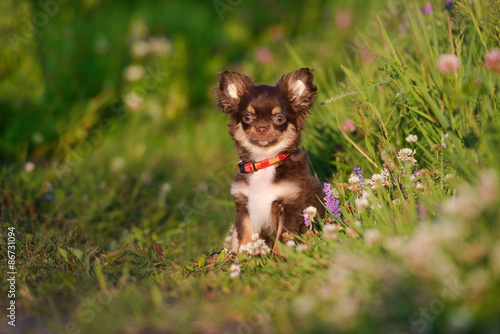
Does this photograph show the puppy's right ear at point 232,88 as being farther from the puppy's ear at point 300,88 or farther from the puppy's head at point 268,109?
the puppy's ear at point 300,88

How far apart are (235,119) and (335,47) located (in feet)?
15.7

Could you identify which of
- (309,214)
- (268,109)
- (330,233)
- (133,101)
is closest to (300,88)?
(268,109)

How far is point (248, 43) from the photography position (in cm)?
927

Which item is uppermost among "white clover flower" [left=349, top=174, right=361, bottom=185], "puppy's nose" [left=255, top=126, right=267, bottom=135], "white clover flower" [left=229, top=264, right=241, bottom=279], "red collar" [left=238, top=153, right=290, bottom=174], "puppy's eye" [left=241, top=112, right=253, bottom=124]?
"puppy's eye" [left=241, top=112, right=253, bottom=124]

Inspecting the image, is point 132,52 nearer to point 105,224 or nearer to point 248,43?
point 248,43

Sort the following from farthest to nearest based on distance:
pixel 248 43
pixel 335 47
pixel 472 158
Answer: pixel 248 43 → pixel 335 47 → pixel 472 158

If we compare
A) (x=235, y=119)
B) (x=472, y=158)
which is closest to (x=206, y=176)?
(x=235, y=119)

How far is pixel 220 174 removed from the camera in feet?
20.6

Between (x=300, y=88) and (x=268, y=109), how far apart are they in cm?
34

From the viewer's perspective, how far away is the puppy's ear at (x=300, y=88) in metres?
3.90

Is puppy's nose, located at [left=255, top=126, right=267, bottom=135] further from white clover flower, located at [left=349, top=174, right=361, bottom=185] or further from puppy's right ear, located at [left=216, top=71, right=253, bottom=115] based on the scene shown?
white clover flower, located at [left=349, top=174, right=361, bottom=185]

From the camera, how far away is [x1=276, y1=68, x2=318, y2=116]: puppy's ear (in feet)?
12.8

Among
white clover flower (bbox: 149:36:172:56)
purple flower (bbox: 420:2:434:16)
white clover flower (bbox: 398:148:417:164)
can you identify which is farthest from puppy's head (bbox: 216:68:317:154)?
white clover flower (bbox: 149:36:172:56)

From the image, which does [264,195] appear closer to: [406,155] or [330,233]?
[330,233]
